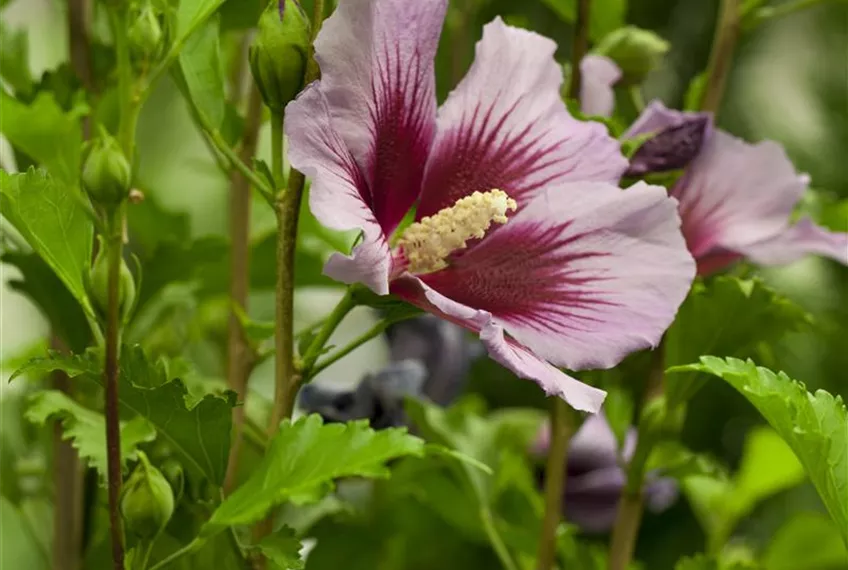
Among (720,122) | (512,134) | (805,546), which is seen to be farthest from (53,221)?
(720,122)

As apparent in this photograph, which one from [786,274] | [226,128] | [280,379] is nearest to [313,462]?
[280,379]

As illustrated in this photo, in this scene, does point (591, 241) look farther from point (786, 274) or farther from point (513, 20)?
point (786, 274)

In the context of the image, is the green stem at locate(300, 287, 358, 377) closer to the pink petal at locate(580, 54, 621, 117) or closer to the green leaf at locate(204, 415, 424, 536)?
the green leaf at locate(204, 415, 424, 536)

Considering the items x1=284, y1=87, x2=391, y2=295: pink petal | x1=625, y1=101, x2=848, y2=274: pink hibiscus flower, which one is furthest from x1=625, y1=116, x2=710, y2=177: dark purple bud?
x1=284, y1=87, x2=391, y2=295: pink petal

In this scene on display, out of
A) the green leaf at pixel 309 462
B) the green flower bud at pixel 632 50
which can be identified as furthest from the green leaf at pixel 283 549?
the green flower bud at pixel 632 50

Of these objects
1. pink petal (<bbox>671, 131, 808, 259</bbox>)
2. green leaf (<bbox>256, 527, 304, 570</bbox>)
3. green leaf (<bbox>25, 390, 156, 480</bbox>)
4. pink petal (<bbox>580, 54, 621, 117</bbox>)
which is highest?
pink petal (<bbox>580, 54, 621, 117</bbox>)

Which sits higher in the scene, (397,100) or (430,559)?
(397,100)
